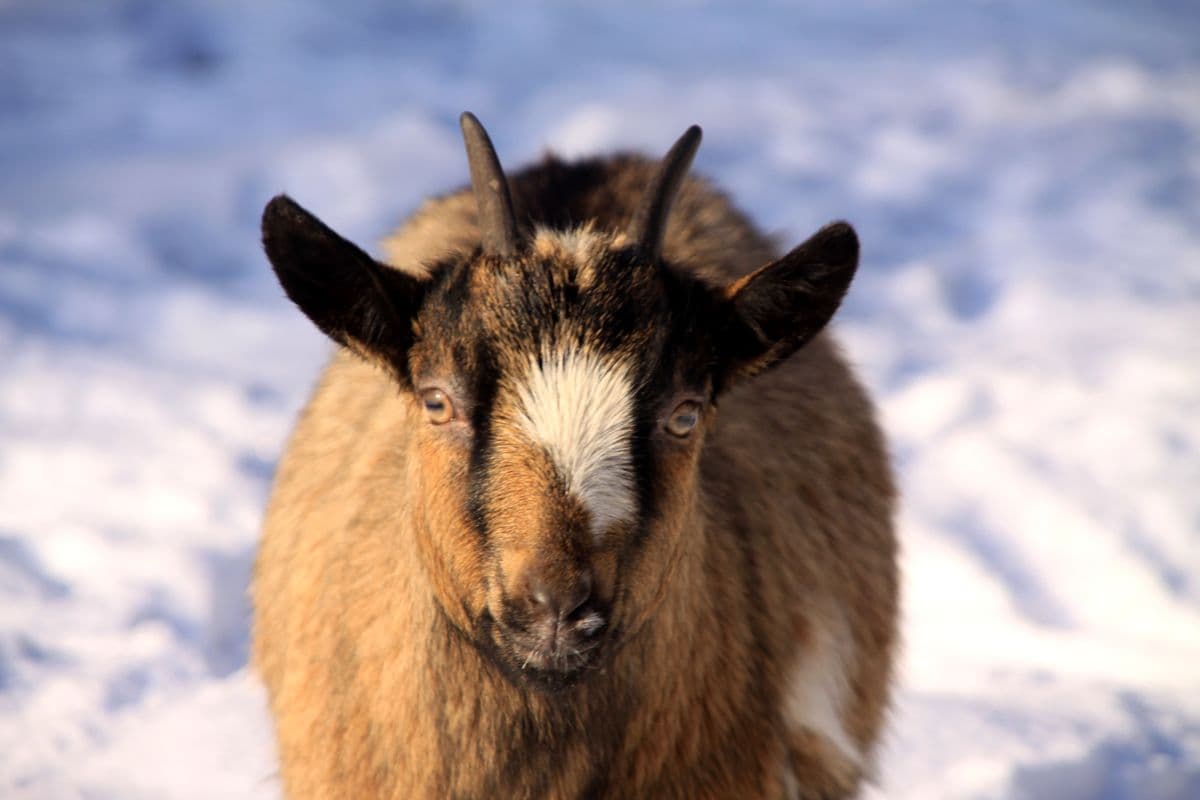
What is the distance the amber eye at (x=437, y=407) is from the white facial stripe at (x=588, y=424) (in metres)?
0.20

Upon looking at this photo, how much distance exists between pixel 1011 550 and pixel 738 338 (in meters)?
3.98

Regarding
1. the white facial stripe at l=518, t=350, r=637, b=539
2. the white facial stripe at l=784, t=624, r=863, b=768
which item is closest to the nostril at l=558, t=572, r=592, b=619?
the white facial stripe at l=518, t=350, r=637, b=539

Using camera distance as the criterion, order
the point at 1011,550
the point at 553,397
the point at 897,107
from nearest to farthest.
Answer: the point at 553,397 < the point at 1011,550 < the point at 897,107

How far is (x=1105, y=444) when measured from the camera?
7.03m

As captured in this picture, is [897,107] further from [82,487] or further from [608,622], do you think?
[608,622]

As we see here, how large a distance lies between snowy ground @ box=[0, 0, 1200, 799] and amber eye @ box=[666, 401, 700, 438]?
2.56 metres

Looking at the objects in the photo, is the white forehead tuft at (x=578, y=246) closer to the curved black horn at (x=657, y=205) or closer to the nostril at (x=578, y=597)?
the curved black horn at (x=657, y=205)

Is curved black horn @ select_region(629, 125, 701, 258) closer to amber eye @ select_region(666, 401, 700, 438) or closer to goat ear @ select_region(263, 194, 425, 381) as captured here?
amber eye @ select_region(666, 401, 700, 438)

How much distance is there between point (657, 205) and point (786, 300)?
1.21 ft

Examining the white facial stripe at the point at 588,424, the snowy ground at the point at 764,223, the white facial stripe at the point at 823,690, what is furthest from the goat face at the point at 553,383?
the snowy ground at the point at 764,223

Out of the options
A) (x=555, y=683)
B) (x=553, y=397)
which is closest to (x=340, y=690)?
(x=555, y=683)

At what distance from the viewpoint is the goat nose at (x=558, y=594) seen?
2.40 meters

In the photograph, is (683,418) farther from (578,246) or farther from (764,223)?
(764,223)

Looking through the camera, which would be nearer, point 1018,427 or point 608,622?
point 608,622
